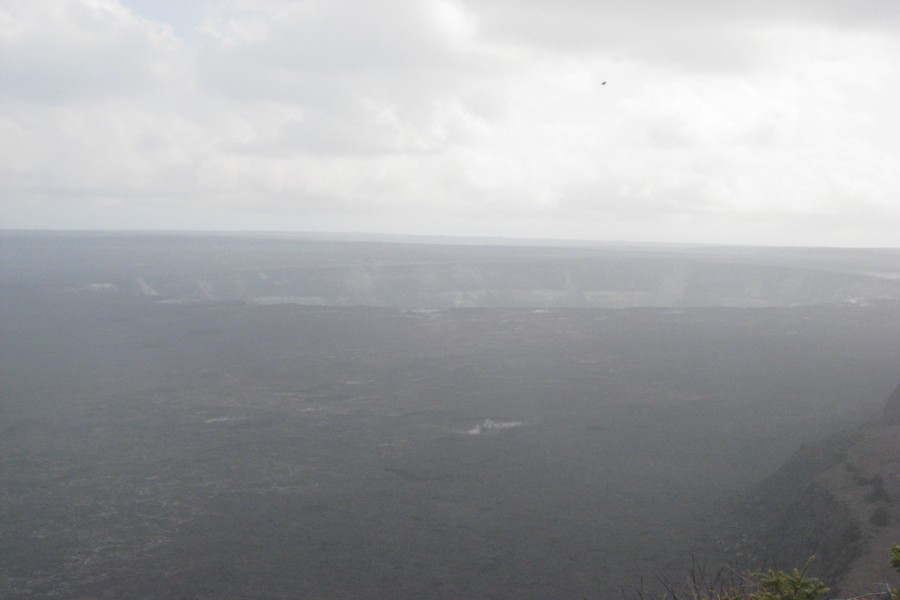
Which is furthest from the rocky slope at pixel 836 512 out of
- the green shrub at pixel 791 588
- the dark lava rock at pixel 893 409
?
the green shrub at pixel 791 588

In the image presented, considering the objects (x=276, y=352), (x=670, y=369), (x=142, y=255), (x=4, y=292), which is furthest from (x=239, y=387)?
(x=142, y=255)

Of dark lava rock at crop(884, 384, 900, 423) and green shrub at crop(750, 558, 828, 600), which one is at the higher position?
green shrub at crop(750, 558, 828, 600)

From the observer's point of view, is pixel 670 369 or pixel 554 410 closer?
pixel 554 410

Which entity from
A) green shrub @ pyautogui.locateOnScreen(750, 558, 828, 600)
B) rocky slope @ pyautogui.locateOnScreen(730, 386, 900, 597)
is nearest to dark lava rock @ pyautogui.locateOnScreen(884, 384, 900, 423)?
rocky slope @ pyautogui.locateOnScreen(730, 386, 900, 597)

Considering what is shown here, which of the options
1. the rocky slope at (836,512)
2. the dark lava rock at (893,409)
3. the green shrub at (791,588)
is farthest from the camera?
the dark lava rock at (893,409)

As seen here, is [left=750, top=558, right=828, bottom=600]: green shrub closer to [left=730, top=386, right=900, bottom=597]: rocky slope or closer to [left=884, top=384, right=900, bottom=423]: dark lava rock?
[left=730, top=386, right=900, bottom=597]: rocky slope

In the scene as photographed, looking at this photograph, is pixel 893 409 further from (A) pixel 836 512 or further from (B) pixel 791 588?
(B) pixel 791 588

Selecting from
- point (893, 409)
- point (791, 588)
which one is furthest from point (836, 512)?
point (791, 588)

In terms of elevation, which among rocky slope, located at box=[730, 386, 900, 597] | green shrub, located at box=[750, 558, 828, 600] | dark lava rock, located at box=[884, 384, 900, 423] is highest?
green shrub, located at box=[750, 558, 828, 600]

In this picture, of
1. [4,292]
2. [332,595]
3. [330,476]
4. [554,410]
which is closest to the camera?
[332,595]

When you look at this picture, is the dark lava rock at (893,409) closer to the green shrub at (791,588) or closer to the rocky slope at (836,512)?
the rocky slope at (836,512)

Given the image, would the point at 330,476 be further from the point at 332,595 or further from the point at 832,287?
the point at 832,287
